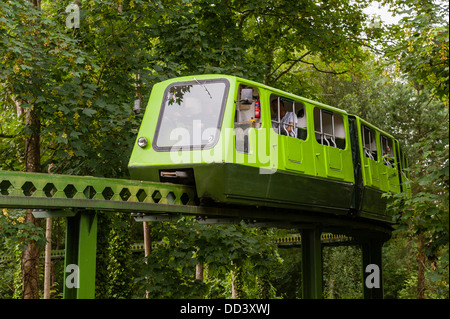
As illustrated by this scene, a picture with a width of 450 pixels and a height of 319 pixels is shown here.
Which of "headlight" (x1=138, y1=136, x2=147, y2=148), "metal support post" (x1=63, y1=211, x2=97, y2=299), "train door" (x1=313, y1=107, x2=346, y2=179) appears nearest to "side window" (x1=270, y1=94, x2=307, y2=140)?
"train door" (x1=313, y1=107, x2=346, y2=179)

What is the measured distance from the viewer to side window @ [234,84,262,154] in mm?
10055

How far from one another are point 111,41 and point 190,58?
2266mm

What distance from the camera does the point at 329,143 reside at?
41.6 ft

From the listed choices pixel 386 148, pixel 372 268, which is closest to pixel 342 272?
pixel 372 268

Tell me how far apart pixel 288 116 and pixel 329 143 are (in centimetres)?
175

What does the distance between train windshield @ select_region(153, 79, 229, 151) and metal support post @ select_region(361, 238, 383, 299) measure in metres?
10.6

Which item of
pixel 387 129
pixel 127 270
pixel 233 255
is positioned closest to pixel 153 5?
pixel 233 255

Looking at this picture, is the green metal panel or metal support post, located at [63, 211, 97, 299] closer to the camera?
the green metal panel

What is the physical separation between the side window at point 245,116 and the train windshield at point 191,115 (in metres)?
0.32

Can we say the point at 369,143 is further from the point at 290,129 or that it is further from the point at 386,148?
the point at 290,129

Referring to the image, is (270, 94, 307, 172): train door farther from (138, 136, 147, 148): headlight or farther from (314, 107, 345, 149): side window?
(138, 136, 147, 148): headlight

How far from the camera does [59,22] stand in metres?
14.4

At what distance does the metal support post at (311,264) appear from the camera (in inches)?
532

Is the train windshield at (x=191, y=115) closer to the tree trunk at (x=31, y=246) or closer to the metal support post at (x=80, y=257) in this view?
the metal support post at (x=80, y=257)
